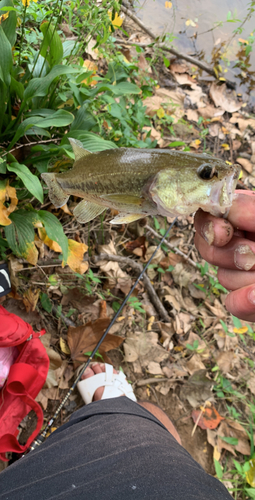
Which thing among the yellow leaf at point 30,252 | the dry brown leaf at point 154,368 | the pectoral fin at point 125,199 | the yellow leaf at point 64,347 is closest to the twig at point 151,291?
the dry brown leaf at point 154,368

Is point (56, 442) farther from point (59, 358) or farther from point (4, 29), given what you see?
point (4, 29)

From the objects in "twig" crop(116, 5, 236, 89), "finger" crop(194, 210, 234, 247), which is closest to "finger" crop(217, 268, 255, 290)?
"finger" crop(194, 210, 234, 247)

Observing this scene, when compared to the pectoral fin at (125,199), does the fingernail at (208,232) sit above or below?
below

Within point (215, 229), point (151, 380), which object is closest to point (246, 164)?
point (151, 380)

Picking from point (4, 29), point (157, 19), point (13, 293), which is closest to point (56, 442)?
point (13, 293)

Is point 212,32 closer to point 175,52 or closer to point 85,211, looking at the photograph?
point 175,52

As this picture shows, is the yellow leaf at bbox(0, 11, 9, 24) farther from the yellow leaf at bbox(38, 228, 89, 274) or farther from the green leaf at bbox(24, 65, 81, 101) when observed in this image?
the yellow leaf at bbox(38, 228, 89, 274)

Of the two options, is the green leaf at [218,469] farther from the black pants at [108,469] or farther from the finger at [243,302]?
the finger at [243,302]
